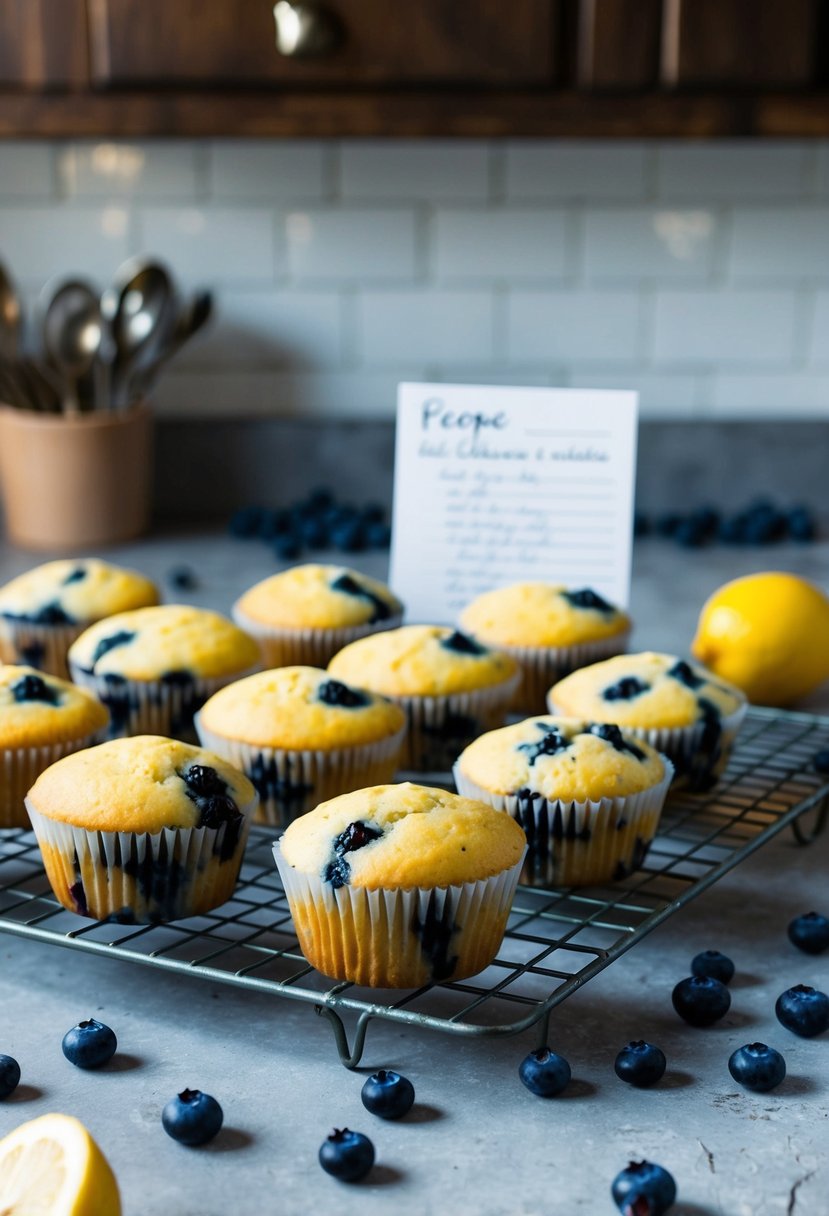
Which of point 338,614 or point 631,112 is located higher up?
point 631,112

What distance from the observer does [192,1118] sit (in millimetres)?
964

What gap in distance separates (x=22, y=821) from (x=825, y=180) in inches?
80.6

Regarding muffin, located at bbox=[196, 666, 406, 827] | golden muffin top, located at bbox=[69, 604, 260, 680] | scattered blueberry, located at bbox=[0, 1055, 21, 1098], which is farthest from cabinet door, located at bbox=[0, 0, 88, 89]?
scattered blueberry, located at bbox=[0, 1055, 21, 1098]

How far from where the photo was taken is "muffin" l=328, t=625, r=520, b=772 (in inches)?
62.1

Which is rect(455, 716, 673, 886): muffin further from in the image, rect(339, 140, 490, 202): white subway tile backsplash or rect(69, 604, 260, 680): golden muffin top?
rect(339, 140, 490, 202): white subway tile backsplash

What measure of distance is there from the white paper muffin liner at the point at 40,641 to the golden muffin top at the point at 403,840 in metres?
0.72

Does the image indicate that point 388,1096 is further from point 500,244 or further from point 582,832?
point 500,244

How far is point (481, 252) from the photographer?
279cm

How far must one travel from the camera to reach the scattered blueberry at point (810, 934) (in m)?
1.24

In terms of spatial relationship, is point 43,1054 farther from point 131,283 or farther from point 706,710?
point 131,283

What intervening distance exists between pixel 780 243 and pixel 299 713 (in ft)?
Result: 5.81

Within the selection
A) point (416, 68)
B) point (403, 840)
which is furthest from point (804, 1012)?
point (416, 68)

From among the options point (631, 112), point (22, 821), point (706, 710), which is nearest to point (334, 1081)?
point (22, 821)

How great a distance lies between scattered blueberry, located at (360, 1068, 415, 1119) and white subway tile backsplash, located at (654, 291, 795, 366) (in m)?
2.08
